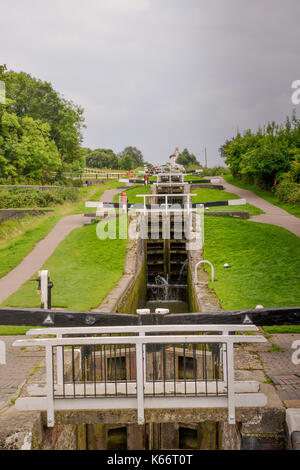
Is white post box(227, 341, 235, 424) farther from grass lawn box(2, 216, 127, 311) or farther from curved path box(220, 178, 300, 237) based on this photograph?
curved path box(220, 178, 300, 237)

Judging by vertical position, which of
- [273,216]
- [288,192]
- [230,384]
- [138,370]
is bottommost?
[230,384]

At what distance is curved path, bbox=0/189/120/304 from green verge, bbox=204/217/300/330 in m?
5.60

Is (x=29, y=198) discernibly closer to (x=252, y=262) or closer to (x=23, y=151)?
(x=23, y=151)

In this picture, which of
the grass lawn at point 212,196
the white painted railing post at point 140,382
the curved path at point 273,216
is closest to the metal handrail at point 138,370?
the white painted railing post at point 140,382

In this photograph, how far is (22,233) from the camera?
1748cm

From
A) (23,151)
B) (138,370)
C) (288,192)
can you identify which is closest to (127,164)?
(23,151)

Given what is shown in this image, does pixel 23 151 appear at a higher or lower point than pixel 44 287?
higher

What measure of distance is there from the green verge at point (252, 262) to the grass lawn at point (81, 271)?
10.1ft

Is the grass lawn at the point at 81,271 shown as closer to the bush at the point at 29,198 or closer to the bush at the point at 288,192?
the bush at the point at 29,198

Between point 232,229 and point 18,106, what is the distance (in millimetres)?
28764

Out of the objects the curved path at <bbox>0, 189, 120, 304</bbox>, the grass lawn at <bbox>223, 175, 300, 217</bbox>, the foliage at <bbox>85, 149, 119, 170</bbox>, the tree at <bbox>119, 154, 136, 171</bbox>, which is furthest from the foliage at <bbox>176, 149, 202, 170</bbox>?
the curved path at <bbox>0, 189, 120, 304</bbox>

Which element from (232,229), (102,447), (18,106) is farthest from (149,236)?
(18,106)
